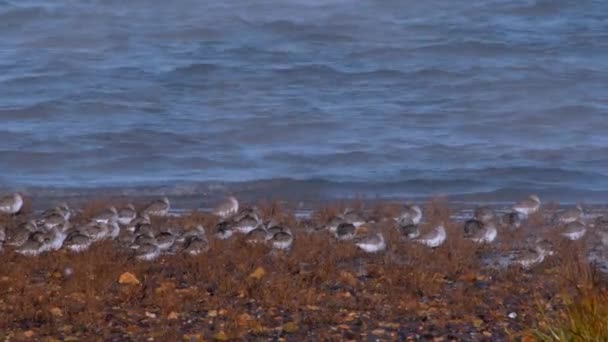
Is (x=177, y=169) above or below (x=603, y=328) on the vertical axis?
below

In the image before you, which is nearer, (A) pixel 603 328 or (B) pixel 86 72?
(A) pixel 603 328

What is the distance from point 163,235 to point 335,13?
934 inches

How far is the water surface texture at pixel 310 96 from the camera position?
60.6 feet

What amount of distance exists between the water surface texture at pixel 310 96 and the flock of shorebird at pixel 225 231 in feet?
10.3

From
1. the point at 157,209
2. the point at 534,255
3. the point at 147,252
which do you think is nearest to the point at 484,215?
the point at 534,255

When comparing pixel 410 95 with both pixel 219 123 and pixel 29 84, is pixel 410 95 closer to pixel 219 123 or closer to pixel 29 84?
pixel 219 123

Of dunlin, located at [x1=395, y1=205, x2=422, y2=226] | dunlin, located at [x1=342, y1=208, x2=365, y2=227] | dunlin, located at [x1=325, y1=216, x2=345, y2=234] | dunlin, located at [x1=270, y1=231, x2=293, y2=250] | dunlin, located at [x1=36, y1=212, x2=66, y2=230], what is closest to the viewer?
dunlin, located at [x1=270, y1=231, x2=293, y2=250]

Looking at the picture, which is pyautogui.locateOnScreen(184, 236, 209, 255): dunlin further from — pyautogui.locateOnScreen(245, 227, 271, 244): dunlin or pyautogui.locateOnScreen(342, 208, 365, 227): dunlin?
pyautogui.locateOnScreen(342, 208, 365, 227): dunlin

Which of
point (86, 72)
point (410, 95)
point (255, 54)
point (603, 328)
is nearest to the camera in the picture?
point (603, 328)

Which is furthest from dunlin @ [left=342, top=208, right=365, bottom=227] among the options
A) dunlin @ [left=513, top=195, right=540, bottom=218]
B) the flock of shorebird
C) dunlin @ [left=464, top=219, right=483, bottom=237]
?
dunlin @ [left=513, top=195, right=540, bottom=218]

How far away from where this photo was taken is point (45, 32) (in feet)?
109

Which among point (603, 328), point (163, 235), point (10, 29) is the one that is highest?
point (603, 328)

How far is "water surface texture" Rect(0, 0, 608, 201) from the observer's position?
18.5m

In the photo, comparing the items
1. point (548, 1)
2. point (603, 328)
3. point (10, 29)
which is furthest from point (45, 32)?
point (603, 328)
